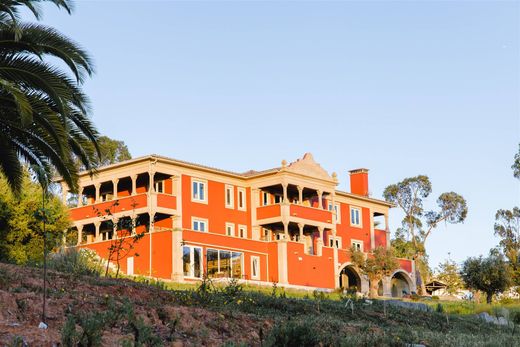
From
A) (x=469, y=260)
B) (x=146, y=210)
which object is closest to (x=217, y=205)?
(x=146, y=210)

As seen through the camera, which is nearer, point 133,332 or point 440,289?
point 133,332

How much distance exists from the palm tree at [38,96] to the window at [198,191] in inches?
1106

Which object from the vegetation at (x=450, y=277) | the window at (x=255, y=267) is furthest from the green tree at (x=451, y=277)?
the window at (x=255, y=267)

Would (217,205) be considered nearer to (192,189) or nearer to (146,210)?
(192,189)

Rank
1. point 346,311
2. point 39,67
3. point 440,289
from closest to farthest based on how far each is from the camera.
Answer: point 39,67 < point 346,311 < point 440,289

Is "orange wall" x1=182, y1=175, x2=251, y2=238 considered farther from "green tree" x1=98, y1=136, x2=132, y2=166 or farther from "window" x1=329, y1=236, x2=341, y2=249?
"green tree" x1=98, y1=136, x2=132, y2=166

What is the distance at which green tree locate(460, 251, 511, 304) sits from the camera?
48125mm

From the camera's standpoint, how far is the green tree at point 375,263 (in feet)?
180

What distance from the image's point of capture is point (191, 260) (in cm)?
4609

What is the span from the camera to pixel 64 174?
2136cm

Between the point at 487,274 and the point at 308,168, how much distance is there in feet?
43.1

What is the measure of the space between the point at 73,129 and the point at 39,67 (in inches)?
133

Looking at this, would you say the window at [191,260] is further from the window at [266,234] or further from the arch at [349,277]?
the arch at [349,277]

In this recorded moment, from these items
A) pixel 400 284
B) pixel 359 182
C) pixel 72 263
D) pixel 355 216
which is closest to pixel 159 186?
pixel 355 216
